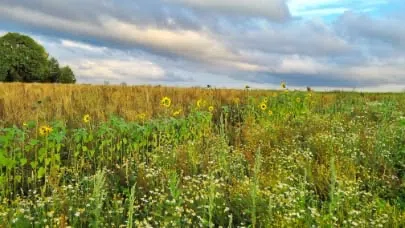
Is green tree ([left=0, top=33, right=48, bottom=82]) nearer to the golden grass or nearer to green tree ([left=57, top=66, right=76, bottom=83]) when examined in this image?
green tree ([left=57, top=66, right=76, bottom=83])

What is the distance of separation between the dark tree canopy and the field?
43.2 metres

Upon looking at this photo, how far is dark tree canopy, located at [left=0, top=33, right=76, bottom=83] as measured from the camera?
161 feet

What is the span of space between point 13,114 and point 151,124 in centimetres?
427

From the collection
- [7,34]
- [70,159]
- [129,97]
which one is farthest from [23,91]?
[7,34]

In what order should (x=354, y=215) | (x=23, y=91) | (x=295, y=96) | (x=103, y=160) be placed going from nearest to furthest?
(x=354, y=215)
(x=103, y=160)
(x=295, y=96)
(x=23, y=91)

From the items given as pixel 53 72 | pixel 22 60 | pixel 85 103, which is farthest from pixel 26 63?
pixel 85 103

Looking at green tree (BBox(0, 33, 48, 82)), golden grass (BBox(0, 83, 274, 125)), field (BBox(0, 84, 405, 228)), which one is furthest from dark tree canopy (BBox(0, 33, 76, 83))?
field (BBox(0, 84, 405, 228))

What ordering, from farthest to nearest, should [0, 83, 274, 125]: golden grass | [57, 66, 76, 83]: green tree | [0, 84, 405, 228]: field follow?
[57, 66, 76, 83]: green tree → [0, 83, 274, 125]: golden grass → [0, 84, 405, 228]: field

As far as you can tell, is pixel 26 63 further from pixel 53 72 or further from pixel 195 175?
pixel 195 175

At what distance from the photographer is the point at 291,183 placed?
4.71 meters

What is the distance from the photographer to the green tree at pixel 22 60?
49.0 m

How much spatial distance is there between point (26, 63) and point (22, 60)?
60 cm

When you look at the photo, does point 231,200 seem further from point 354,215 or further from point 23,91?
point 23,91

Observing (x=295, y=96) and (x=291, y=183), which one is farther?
(x=295, y=96)
